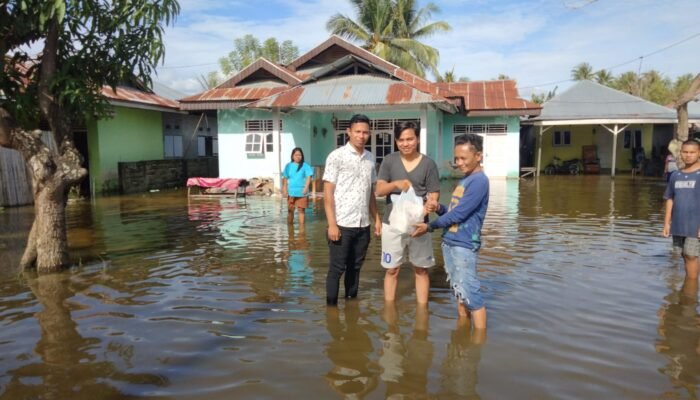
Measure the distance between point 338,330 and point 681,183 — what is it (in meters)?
3.78

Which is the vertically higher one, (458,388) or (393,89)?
(393,89)

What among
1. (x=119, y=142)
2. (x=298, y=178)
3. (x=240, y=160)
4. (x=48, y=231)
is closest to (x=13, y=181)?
(x=119, y=142)

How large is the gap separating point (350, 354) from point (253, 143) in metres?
15.3

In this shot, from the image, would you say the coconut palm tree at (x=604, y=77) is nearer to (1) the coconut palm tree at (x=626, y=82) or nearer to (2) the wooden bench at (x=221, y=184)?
(1) the coconut palm tree at (x=626, y=82)

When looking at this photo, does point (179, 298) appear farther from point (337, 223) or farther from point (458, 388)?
point (458, 388)

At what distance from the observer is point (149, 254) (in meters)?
7.23

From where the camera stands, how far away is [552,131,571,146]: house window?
26.5 m

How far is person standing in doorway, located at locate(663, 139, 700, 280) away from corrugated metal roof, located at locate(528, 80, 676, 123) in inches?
739

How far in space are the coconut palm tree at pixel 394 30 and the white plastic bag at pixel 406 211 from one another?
77.3 feet

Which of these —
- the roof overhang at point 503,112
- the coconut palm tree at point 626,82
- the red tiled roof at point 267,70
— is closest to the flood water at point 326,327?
the red tiled roof at point 267,70

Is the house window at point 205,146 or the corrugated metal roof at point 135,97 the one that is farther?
the house window at point 205,146

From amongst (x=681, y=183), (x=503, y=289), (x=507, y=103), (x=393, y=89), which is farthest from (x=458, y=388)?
(x=507, y=103)

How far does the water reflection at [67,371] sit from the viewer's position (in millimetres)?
3129

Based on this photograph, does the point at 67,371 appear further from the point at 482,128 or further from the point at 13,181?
the point at 482,128
